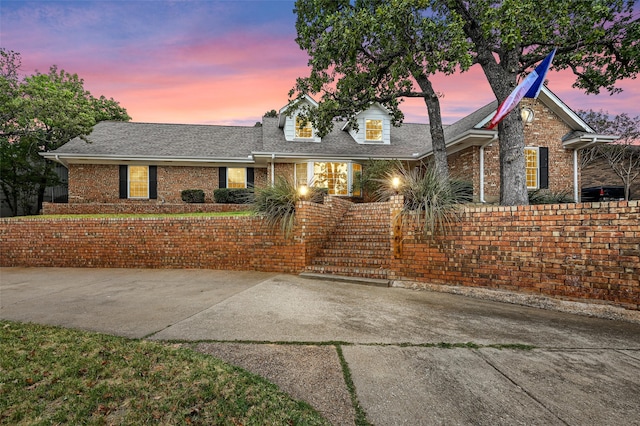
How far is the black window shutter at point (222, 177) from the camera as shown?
15.5m

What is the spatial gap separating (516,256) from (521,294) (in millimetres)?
581

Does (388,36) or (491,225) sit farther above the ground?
(388,36)

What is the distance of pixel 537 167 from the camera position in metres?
13.0

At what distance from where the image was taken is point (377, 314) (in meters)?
3.96

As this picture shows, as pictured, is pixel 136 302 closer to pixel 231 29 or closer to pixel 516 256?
pixel 516 256

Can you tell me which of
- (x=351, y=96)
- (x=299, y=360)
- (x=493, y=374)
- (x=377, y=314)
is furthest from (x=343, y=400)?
(x=351, y=96)

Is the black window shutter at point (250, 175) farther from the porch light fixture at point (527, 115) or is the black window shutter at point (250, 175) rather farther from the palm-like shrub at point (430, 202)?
the porch light fixture at point (527, 115)

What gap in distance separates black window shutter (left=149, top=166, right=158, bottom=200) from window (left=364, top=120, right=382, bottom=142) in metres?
11.3

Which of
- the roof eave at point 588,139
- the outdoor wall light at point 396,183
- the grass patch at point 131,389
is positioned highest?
the roof eave at point 588,139

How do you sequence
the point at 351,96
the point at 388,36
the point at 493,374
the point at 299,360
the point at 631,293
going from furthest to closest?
the point at 351,96
the point at 388,36
the point at 631,293
the point at 299,360
the point at 493,374

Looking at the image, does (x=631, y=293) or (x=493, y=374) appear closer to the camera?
(x=493, y=374)

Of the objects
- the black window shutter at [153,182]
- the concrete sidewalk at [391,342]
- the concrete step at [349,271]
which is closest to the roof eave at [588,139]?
the concrete sidewalk at [391,342]

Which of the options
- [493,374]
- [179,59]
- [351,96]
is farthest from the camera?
[351,96]

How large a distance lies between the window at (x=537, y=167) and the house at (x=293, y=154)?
39 millimetres
